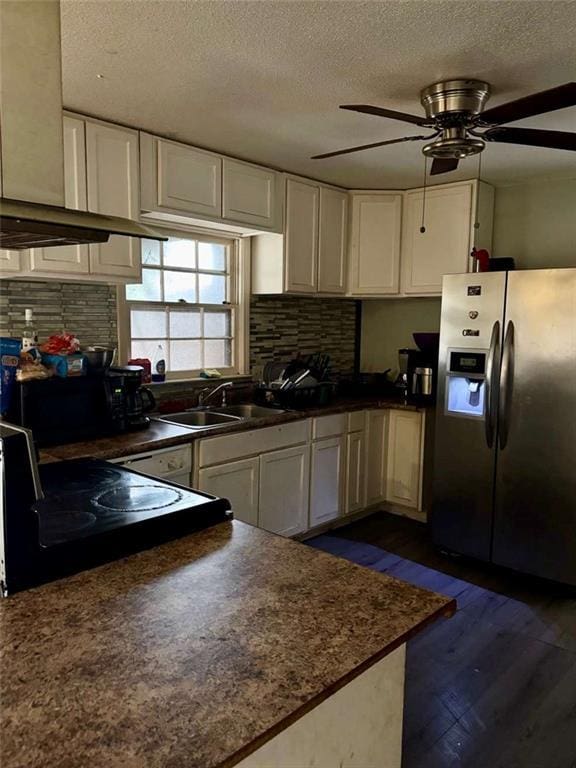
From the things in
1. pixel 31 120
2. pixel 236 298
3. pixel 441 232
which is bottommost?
pixel 236 298

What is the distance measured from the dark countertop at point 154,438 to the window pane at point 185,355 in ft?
1.06

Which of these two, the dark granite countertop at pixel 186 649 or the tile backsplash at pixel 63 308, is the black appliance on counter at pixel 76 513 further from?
the tile backsplash at pixel 63 308

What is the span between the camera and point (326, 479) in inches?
140

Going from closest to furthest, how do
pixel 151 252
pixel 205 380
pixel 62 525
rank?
1. pixel 62 525
2. pixel 151 252
3. pixel 205 380

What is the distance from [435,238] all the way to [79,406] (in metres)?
2.52

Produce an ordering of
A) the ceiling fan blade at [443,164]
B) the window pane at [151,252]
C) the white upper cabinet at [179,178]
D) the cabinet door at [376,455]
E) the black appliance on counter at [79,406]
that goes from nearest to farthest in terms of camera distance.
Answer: the black appliance on counter at [79,406], the ceiling fan blade at [443,164], the white upper cabinet at [179,178], the window pane at [151,252], the cabinet door at [376,455]

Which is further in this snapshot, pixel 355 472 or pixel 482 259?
pixel 355 472

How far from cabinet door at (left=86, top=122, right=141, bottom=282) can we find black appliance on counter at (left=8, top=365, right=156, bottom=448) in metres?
0.51

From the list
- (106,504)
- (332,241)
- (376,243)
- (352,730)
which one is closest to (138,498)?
(106,504)

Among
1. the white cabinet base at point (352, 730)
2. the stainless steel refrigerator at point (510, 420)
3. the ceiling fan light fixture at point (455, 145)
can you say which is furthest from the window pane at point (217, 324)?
the white cabinet base at point (352, 730)

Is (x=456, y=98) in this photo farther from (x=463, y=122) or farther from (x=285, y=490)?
(x=285, y=490)

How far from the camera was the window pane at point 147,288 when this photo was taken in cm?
316

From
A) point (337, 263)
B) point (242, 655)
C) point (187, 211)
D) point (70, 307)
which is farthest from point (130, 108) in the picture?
point (242, 655)

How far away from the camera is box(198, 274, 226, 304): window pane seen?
3.55m
